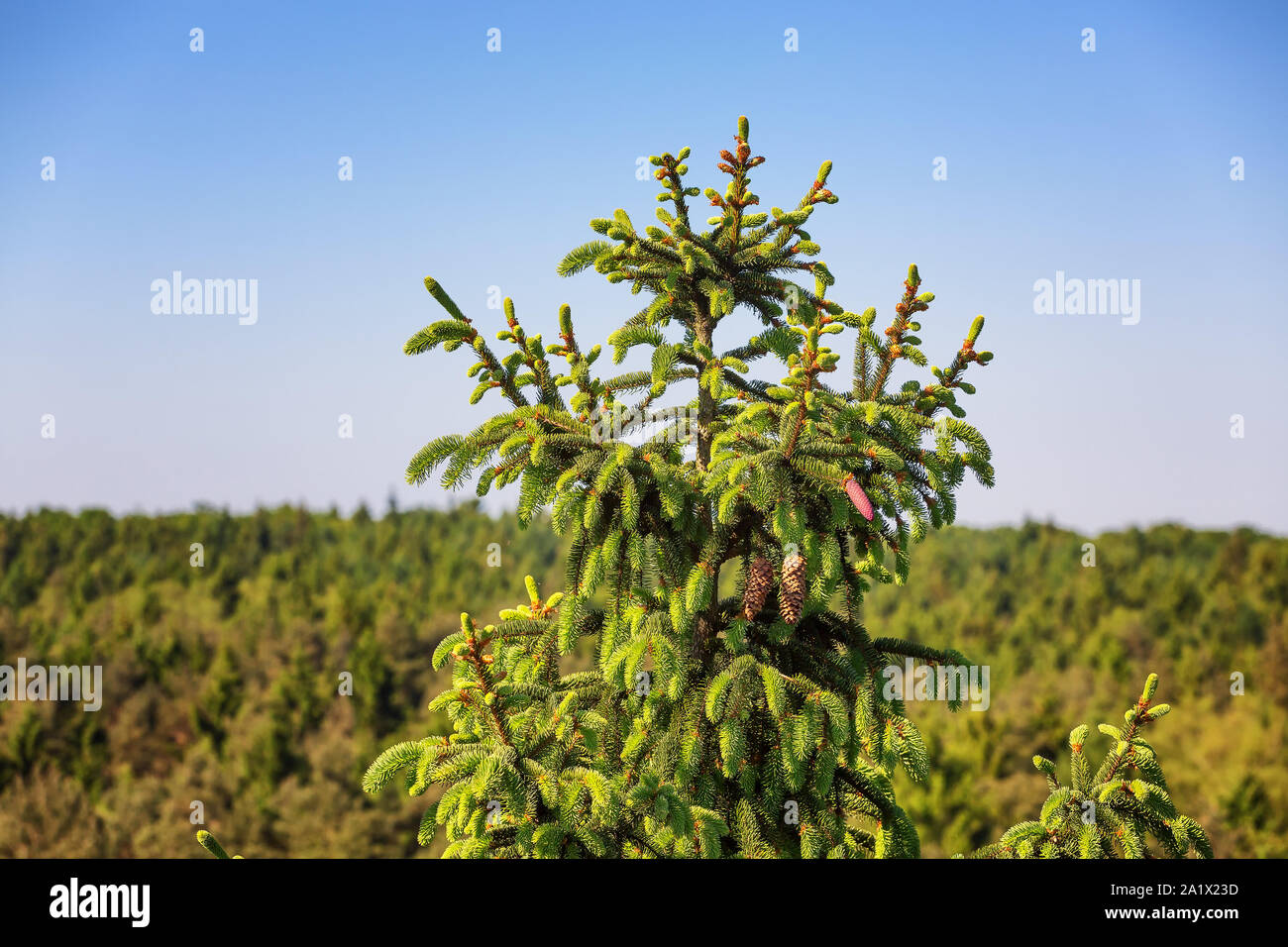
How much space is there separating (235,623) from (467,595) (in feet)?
31.7

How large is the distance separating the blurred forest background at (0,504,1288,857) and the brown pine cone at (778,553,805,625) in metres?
24.3

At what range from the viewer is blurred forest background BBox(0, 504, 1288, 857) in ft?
97.9

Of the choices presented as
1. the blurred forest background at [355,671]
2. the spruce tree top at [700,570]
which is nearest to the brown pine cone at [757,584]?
the spruce tree top at [700,570]

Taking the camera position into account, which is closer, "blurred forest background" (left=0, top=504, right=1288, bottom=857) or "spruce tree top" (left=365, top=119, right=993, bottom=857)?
"spruce tree top" (left=365, top=119, right=993, bottom=857)

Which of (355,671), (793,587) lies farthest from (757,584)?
(355,671)

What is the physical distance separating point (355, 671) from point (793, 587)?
1280 inches

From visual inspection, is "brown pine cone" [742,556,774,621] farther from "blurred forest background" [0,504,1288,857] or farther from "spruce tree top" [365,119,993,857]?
"blurred forest background" [0,504,1288,857]

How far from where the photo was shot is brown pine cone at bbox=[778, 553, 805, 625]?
565cm

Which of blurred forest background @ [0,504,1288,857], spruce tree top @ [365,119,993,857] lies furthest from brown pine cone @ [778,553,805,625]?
blurred forest background @ [0,504,1288,857]

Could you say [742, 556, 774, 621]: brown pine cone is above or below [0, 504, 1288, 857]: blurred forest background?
above

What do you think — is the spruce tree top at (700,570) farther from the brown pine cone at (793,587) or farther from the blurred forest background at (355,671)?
the blurred forest background at (355,671)

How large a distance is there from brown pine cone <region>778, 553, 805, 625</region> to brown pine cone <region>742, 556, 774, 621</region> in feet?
0.36

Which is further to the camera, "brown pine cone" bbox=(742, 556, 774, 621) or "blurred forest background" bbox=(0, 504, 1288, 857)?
"blurred forest background" bbox=(0, 504, 1288, 857)

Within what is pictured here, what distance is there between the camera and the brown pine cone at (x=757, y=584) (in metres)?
5.80
